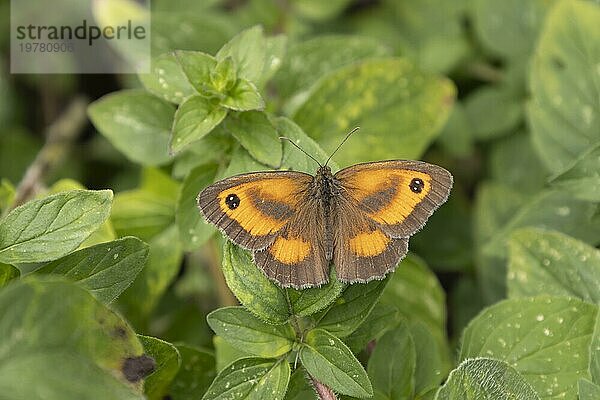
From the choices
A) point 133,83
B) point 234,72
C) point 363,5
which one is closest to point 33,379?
point 234,72

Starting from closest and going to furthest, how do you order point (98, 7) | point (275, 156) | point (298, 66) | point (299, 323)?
point (299, 323), point (275, 156), point (298, 66), point (98, 7)

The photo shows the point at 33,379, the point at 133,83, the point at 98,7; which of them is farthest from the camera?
the point at 133,83

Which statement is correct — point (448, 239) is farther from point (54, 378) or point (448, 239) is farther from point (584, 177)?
point (54, 378)

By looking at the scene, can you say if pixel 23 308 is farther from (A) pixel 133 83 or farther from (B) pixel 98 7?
(A) pixel 133 83

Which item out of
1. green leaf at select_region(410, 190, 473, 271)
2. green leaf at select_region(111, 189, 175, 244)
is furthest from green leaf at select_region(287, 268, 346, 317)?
green leaf at select_region(410, 190, 473, 271)

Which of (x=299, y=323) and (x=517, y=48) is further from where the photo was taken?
(x=517, y=48)

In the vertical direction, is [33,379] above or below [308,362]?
above

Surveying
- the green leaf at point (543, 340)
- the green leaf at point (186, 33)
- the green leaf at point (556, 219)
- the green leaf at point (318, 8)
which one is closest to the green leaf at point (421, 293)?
the green leaf at point (556, 219)
